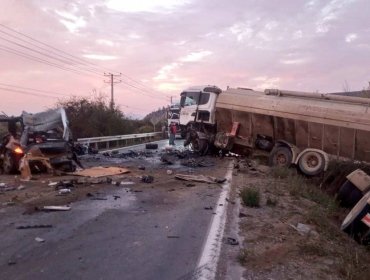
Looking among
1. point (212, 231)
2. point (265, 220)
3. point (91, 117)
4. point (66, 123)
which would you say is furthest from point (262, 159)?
point (91, 117)

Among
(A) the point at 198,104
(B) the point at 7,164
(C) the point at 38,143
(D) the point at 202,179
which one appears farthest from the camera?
(A) the point at 198,104

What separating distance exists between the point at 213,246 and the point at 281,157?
12.0 metres

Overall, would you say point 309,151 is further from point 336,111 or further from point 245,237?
point 245,237

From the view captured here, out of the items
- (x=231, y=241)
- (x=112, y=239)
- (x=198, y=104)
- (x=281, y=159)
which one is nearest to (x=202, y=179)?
(x=231, y=241)

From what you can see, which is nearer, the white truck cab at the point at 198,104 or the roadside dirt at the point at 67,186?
the roadside dirt at the point at 67,186

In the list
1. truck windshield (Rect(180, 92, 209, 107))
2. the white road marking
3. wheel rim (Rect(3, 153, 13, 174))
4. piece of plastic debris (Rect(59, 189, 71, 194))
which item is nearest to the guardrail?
truck windshield (Rect(180, 92, 209, 107))

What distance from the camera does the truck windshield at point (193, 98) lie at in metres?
21.6

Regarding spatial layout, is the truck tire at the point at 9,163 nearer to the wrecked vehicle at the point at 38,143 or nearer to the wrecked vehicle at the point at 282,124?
the wrecked vehicle at the point at 38,143

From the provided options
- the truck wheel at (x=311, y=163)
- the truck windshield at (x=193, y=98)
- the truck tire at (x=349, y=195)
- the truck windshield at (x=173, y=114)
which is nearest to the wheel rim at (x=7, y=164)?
the truck tire at (x=349, y=195)

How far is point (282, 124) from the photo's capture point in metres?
17.6

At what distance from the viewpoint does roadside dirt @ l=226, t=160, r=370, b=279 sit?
5258 millimetres

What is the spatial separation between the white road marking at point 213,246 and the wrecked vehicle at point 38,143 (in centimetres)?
596

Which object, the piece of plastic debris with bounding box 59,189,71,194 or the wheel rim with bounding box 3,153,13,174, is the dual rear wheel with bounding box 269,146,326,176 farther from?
the wheel rim with bounding box 3,153,13,174

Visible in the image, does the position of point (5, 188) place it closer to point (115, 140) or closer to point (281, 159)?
point (281, 159)
